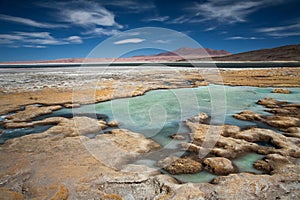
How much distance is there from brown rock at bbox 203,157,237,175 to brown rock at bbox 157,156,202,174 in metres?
0.28

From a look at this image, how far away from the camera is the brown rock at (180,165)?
6.41 meters

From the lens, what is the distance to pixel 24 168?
638 centimetres

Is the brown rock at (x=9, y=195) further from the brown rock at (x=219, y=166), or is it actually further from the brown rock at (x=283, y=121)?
the brown rock at (x=283, y=121)

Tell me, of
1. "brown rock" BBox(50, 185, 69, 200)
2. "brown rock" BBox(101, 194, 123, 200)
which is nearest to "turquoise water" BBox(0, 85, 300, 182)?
"brown rock" BBox(101, 194, 123, 200)

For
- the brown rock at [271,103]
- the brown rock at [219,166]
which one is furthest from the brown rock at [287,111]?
the brown rock at [219,166]

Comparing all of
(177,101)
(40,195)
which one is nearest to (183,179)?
(40,195)

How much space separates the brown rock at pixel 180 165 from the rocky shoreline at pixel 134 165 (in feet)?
0.10

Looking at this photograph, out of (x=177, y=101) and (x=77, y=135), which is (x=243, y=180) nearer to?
(x=77, y=135)

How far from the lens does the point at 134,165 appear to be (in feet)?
22.0

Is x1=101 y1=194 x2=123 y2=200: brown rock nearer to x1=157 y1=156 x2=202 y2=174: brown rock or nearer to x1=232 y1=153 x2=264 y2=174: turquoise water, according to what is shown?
x1=157 y1=156 x2=202 y2=174: brown rock

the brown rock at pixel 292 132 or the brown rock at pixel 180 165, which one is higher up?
the brown rock at pixel 292 132

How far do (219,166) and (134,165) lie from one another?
2.61 metres

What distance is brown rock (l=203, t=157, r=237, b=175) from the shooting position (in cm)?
633

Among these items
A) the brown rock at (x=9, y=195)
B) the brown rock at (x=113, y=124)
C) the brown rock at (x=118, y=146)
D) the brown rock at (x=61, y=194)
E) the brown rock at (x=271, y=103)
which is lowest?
the brown rock at (x=61, y=194)
